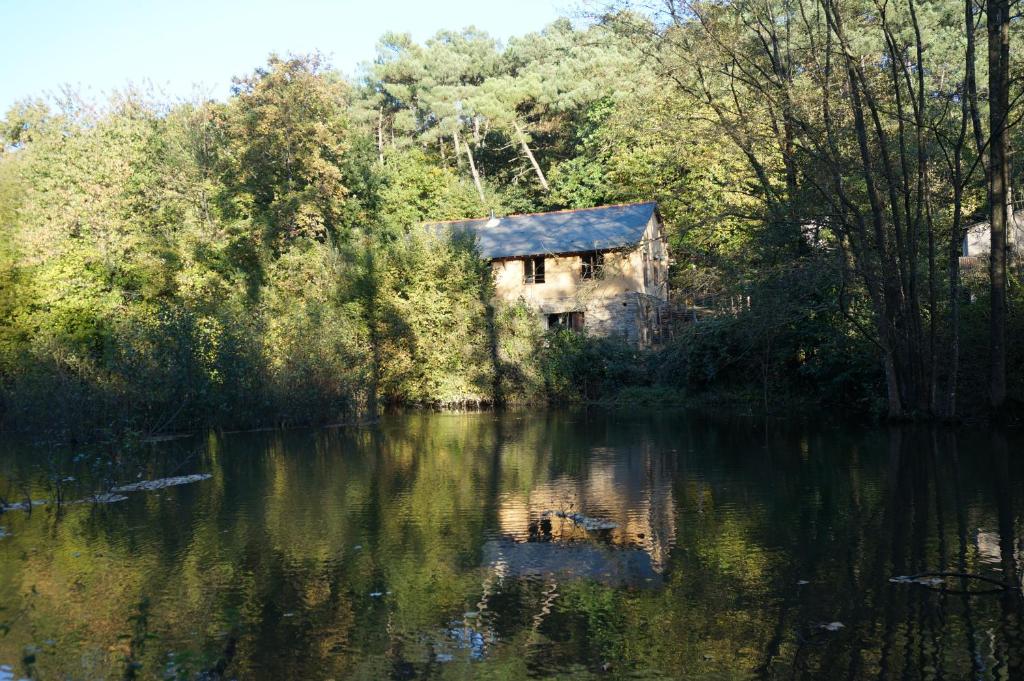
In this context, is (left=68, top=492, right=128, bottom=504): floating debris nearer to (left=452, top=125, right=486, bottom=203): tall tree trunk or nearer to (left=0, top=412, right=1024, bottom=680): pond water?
(left=0, top=412, right=1024, bottom=680): pond water

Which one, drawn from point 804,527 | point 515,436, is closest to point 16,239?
point 515,436

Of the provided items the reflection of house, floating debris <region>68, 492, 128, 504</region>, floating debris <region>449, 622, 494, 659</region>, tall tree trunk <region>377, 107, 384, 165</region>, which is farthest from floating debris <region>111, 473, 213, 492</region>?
tall tree trunk <region>377, 107, 384, 165</region>

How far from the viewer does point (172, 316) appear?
21672mm

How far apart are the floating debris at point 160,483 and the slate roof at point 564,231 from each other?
2258cm

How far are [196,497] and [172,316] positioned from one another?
1012cm

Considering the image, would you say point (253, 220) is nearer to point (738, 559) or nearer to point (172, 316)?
point (172, 316)

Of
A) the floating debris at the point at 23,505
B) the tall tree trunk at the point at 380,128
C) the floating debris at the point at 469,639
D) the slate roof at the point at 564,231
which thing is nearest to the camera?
the floating debris at the point at 469,639

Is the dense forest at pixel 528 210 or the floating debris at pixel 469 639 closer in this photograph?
the floating debris at pixel 469 639

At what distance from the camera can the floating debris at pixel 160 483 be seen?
13423 mm

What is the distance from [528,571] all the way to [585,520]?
2292 millimetres

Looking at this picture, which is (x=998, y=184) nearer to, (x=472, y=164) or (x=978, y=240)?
(x=978, y=240)

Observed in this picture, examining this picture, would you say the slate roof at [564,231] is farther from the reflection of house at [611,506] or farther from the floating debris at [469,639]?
the floating debris at [469,639]

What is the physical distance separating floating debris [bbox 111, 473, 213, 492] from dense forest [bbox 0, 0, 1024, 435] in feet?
14.3

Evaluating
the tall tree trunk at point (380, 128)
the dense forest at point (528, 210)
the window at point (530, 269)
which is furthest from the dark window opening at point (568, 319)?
the tall tree trunk at point (380, 128)
